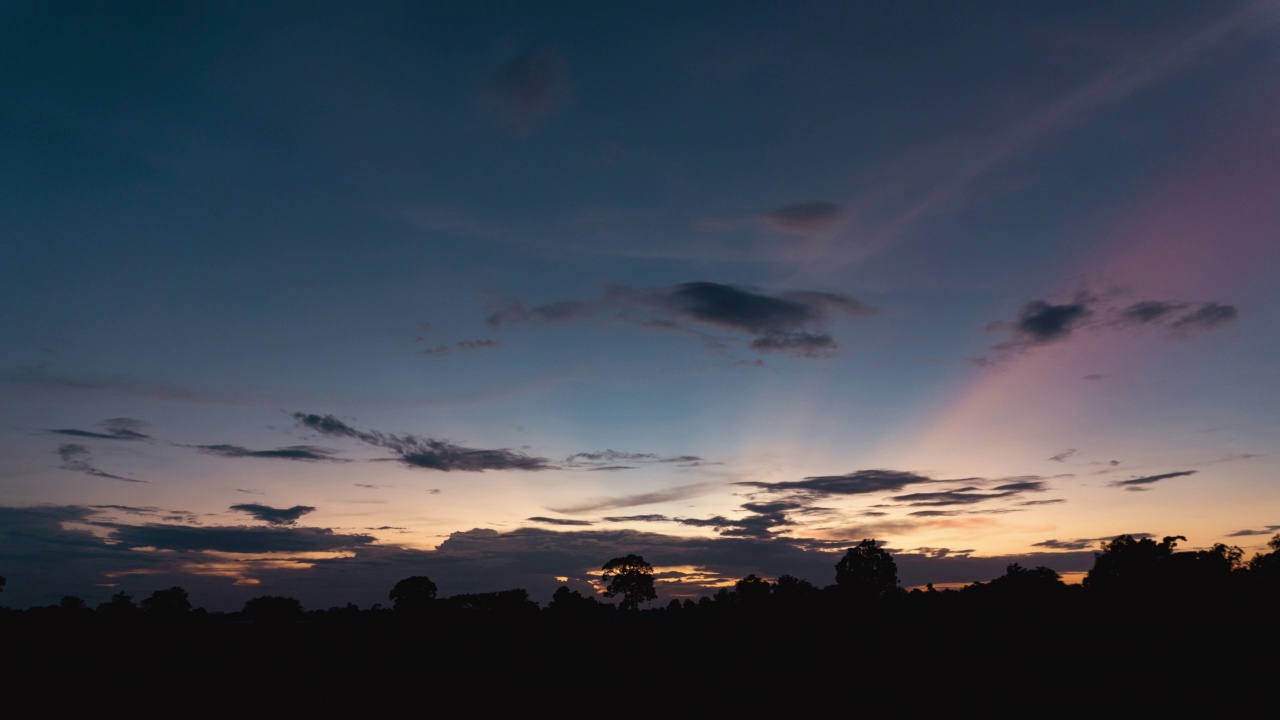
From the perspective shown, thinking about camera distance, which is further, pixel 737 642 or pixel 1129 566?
pixel 1129 566

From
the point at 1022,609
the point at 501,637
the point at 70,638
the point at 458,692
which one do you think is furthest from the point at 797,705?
the point at 70,638

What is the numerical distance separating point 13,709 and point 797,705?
7109 centimetres

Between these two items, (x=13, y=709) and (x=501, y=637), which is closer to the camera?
(x=13, y=709)

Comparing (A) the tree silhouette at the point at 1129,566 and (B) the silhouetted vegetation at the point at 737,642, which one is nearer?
(B) the silhouetted vegetation at the point at 737,642

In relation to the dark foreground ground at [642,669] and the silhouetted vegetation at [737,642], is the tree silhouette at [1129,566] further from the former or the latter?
the dark foreground ground at [642,669]

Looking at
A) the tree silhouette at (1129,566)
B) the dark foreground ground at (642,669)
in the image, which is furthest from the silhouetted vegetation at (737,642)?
the tree silhouette at (1129,566)

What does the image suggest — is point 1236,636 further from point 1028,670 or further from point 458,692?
point 458,692

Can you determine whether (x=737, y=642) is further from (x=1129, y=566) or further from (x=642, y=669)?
(x=1129, y=566)

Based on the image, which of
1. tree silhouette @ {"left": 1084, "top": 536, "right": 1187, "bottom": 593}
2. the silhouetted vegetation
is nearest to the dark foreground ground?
the silhouetted vegetation

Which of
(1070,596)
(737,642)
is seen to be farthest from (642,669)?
(1070,596)

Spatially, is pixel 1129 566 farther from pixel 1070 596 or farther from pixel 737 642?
pixel 737 642

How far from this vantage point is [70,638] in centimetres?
8350

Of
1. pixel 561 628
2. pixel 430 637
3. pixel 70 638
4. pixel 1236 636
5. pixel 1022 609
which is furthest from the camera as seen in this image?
pixel 1022 609

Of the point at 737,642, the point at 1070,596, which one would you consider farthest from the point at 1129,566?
the point at 737,642
